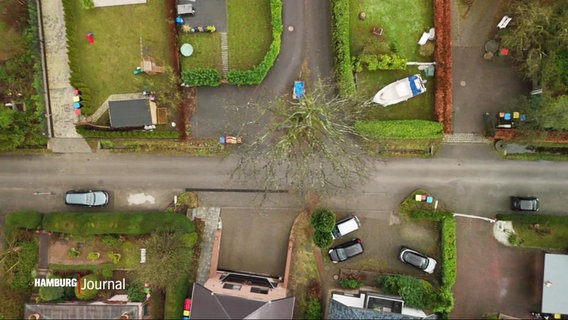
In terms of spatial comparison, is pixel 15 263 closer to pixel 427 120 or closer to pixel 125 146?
pixel 125 146

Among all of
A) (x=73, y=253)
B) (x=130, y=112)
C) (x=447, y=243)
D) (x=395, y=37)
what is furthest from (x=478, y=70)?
(x=73, y=253)

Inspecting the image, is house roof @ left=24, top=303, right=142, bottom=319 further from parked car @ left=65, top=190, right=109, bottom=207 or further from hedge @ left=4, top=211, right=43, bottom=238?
parked car @ left=65, top=190, right=109, bottom=207

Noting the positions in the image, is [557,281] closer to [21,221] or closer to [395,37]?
[395,37]

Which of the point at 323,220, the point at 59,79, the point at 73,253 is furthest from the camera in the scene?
the point at 59,79

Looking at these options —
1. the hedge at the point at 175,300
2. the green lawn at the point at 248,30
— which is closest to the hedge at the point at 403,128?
the green lawn at the point at 248,30

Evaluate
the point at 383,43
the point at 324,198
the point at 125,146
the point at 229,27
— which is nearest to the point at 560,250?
the point at 324,198

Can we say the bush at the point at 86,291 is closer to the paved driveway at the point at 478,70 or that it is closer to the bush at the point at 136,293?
the bush at the point at 136,293
